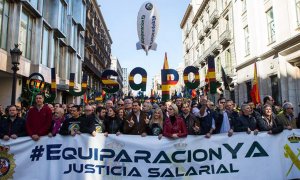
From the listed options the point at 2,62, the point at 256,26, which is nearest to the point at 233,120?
the point at 2,62

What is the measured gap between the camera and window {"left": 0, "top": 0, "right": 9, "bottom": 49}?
15.3 metres

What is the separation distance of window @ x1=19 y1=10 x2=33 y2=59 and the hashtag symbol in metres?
14.1

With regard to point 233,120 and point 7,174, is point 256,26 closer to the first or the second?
point 233,120

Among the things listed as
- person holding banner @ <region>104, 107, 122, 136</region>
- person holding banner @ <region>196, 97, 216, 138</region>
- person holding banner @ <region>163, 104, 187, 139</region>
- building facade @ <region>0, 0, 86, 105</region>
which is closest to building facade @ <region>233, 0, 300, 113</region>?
person holding banner @ <region>196, 97, 216, 138</region>

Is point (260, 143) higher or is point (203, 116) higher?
point (203, 116)

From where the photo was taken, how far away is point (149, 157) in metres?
5.71

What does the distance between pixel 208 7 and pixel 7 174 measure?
34.4 meters

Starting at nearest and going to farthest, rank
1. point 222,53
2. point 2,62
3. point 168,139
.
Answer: point 168,139
point 2,62
point 222,53

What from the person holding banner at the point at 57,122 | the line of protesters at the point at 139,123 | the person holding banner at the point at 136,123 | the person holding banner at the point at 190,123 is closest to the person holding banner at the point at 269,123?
the line of protesters at the point at 139,123

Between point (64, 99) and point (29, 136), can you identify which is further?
point (64, 99)

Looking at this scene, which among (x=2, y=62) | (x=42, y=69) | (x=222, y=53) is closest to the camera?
(x=2, y=62)

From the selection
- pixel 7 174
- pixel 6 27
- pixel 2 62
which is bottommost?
pixel 7 174

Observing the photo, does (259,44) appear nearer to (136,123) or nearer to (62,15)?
(62,15)

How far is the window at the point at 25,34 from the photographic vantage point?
17.9 m
